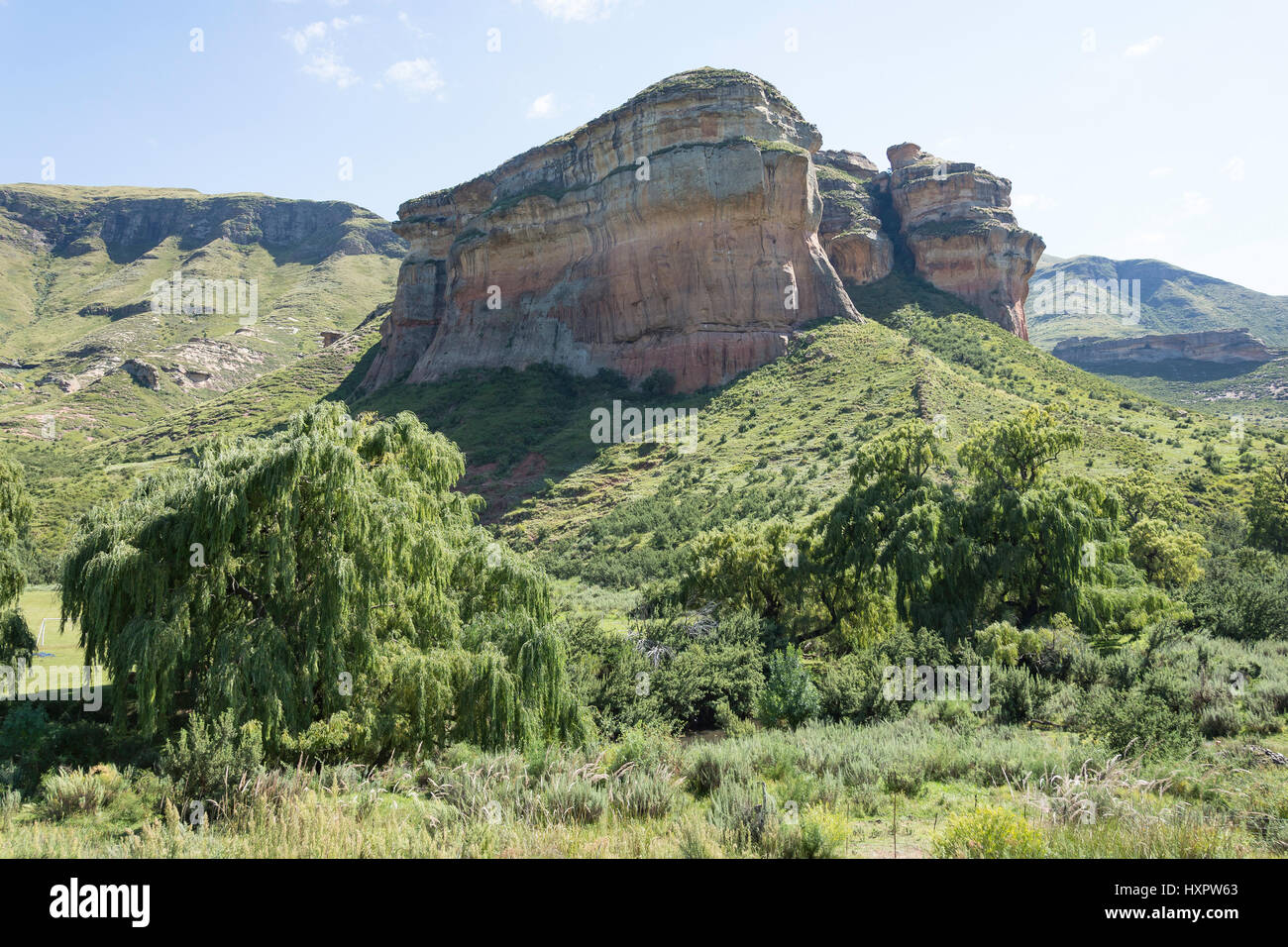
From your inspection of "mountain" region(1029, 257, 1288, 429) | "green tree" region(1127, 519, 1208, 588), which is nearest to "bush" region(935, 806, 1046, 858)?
"green tree" region(1127, 519, 1208, 588)

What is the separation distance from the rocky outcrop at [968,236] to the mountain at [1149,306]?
6954 cm

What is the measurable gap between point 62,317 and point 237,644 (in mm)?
127306

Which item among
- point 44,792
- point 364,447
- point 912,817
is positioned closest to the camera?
point 912,817

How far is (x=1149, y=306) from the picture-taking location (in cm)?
15888

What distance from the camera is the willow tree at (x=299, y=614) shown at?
8922 mm

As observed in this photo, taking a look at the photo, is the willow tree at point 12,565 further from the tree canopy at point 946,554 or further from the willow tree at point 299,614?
the tree canopy at point 946,554

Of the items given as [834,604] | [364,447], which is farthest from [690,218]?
[364,447]

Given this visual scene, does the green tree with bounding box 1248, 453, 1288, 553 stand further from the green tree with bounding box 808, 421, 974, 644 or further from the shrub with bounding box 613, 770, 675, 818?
the shrub with bounding box 613, 770, 675, 818

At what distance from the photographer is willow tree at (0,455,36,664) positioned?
12.2m

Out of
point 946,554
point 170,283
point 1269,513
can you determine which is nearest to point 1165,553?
point 1269,513

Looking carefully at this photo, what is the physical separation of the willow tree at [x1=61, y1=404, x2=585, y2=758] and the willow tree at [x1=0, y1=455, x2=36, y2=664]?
3268mm

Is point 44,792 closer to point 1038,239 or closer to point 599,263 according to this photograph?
point 599,263
